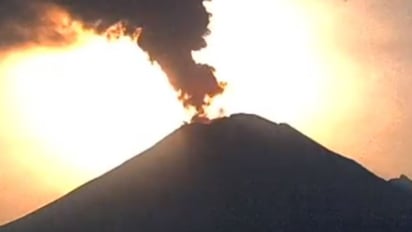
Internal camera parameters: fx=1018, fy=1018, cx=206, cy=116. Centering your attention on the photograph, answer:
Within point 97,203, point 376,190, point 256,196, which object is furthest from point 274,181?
point 97,203

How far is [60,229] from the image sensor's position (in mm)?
74438

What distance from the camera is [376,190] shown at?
82.5 m

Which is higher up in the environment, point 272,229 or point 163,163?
point 163,163

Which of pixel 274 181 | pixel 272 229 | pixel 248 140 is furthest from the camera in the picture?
pixel 248 140

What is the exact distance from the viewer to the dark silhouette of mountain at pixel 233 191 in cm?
7412

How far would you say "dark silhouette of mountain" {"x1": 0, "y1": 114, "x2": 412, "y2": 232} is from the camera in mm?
74125

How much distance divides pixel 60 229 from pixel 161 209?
7877 millimetres

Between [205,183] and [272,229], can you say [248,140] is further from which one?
[272,229]

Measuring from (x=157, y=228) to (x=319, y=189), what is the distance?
49.1 ft

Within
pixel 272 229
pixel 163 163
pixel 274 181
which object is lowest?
pixel 272 229

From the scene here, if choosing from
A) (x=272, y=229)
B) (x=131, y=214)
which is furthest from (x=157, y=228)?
(x=272, y=229)

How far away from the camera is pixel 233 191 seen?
263 feet

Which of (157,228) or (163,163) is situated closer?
(157,228)

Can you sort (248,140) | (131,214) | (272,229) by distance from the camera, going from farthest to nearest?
(248,140) < (131,214) < (272,229)
